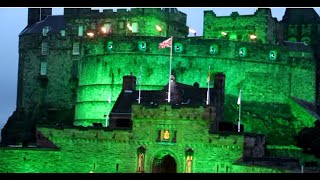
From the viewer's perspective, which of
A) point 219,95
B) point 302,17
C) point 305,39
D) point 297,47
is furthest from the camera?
point 302,17

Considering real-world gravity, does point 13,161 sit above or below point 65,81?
below

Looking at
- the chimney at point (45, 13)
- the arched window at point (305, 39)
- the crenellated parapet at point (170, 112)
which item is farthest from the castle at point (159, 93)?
the arched window at point (305, 39)

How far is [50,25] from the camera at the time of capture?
66.5 metres

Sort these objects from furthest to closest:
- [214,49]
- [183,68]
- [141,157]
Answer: [214,49] → [183,68] → [141,157]

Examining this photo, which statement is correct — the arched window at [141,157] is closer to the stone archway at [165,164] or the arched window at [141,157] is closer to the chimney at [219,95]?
the stone archway at [165,164]

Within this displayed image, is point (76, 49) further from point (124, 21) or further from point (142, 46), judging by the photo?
point (142, 46)

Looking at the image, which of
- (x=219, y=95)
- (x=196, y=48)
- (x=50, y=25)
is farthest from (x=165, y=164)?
(x=50, y=25)

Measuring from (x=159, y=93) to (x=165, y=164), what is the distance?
675cm

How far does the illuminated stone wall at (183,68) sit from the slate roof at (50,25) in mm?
11771

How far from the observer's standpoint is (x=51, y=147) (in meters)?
37.8

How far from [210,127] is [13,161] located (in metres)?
10.2
